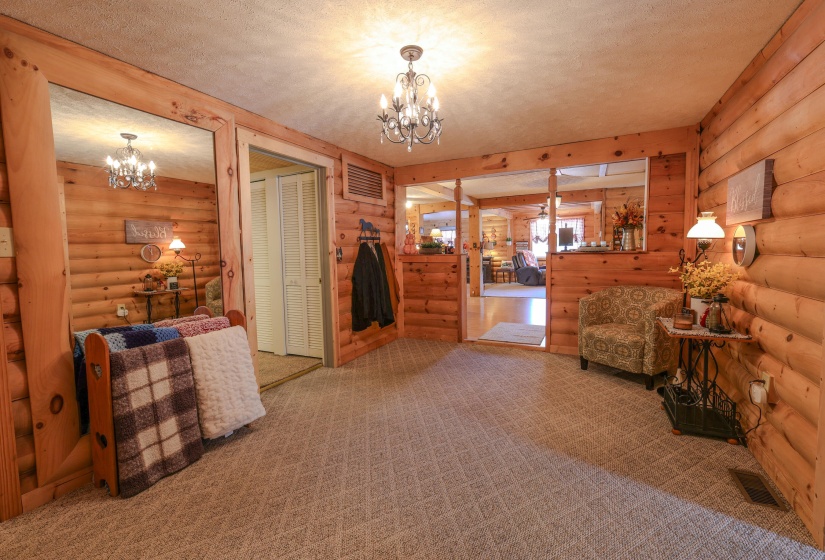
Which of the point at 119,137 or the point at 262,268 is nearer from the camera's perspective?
the point at 119,137

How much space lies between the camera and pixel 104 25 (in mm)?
1835

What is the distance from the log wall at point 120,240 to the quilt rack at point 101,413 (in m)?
0.29

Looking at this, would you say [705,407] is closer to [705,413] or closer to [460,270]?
[705,413]

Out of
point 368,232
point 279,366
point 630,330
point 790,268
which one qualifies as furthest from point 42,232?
point 630,330

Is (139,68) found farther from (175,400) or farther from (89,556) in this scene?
(89,556)

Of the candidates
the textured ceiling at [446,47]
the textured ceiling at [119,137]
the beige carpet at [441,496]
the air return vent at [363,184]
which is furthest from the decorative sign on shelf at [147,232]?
the air return vent at [363,184]

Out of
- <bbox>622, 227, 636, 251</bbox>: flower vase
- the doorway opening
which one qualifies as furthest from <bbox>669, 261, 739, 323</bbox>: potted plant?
the doorway opening

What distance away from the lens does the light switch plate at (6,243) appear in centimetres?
173

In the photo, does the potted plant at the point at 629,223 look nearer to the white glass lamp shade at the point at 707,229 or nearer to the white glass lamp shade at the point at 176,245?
the white glass lamp shade at the point at 707,229

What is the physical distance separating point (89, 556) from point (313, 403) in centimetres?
158

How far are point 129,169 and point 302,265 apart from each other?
195cm

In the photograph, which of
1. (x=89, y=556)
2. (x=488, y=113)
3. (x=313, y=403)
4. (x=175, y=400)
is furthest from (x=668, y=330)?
(x=89, y=556)

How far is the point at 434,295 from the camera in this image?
4.92 m

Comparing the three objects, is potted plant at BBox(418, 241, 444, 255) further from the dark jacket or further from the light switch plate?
the light switch plate
